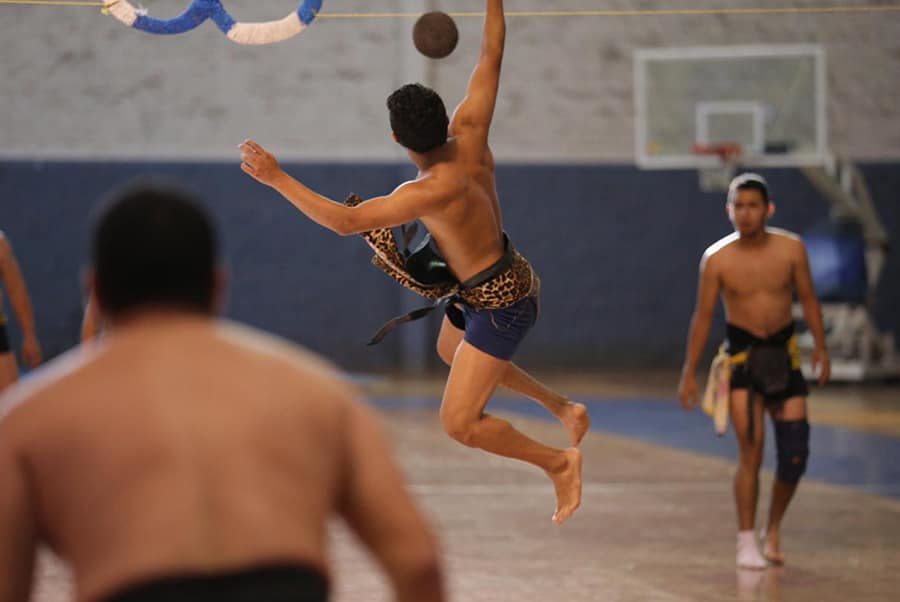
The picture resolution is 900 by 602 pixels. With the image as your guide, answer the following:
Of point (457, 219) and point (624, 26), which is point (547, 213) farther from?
point (457, 219)

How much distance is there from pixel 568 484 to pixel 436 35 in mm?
1979

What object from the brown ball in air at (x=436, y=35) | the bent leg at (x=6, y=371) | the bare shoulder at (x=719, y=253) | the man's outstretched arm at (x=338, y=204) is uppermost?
the brown ball in air at (x=436, y=35)

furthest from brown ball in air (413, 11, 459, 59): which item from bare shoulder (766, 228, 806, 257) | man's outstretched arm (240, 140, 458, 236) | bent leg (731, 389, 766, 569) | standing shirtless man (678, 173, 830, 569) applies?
bent leg (731, 389, 766, 569)

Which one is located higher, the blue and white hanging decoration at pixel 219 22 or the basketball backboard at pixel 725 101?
the blue and white hanging decoration at pixel 219 22

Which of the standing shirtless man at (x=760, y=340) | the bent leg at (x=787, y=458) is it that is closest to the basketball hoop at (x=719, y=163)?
the standing shirtless man at (x=760, y=340)

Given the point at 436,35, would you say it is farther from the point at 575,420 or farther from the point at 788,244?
the point at 788,244

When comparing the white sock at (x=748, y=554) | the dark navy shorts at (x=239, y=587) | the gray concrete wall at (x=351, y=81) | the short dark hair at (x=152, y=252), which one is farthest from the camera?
the gray concrete wall at (x=351, y=81)

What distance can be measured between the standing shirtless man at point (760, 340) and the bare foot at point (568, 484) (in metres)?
0.97

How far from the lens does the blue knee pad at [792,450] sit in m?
6.40

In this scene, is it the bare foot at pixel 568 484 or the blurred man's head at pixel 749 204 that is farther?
the blurred man's head at pixel 749 204

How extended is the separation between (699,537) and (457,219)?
261 cm

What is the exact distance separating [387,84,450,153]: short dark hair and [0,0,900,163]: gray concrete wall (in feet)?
37.6

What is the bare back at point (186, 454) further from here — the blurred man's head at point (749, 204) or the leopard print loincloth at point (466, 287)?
the blurred man's head at point (749, 204)

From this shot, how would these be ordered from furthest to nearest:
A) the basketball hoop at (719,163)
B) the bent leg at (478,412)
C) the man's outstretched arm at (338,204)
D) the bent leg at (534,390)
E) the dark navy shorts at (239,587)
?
the basketball hoop at (719,163), the bent leg at (534,390), the bent leg at (478,412), the man's outstretched arm at (338,204), the dark navy shorts at (239,587)
